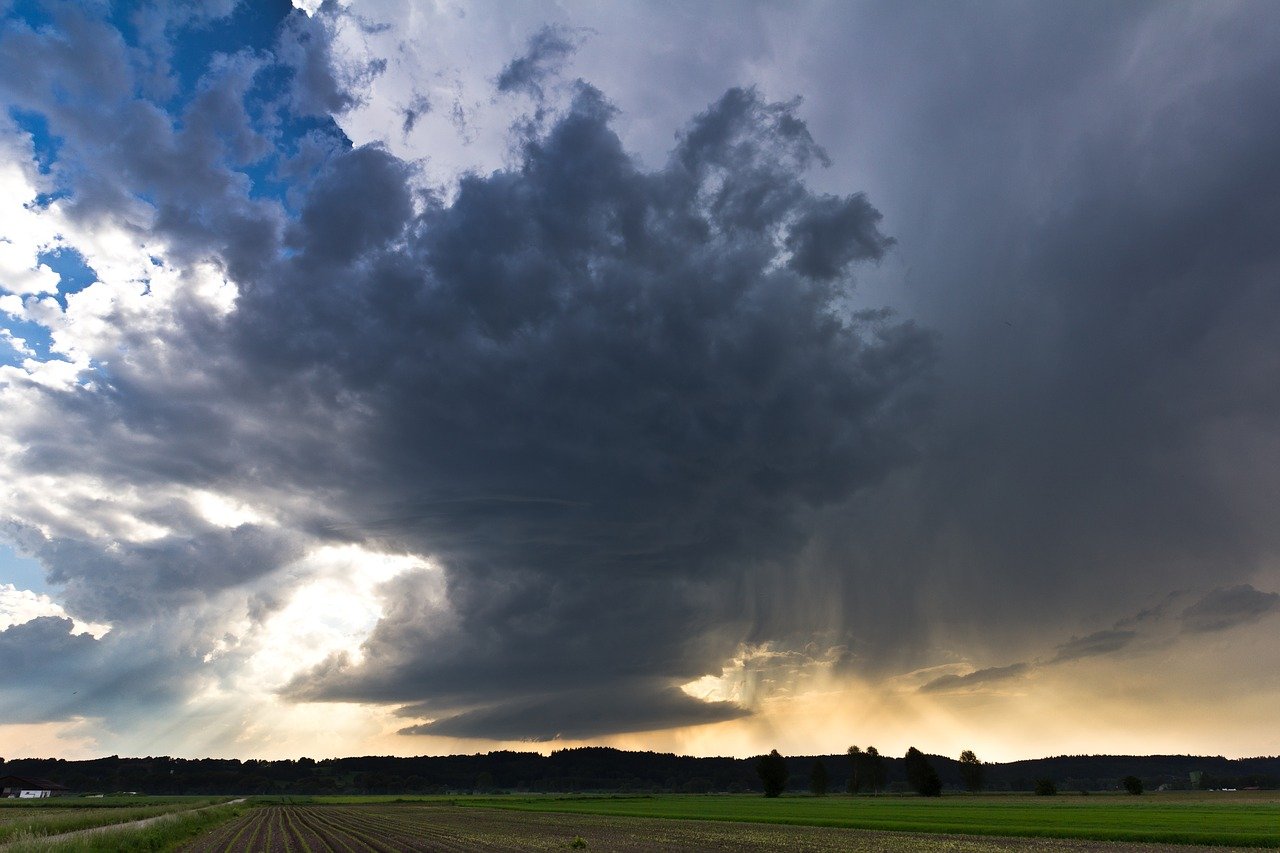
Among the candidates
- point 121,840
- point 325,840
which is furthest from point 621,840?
point 121,840

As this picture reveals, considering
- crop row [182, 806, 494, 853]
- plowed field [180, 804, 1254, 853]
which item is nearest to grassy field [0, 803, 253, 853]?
crop row [182, 806, 494, 853]

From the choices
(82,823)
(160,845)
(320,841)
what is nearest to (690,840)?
(320,841)

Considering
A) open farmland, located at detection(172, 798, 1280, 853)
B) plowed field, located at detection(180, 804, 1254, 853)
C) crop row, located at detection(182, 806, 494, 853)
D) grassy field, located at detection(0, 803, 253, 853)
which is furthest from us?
crop row, located at detection(182, 806, 494, 853)

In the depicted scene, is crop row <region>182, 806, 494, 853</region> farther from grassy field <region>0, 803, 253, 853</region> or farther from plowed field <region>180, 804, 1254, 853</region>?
grassy field <region>0, 803, 253, 853</region>

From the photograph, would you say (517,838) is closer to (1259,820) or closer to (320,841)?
(320,841)

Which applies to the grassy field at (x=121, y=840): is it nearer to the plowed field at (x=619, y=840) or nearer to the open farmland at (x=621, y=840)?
the open farmland at (x=621, y=840)

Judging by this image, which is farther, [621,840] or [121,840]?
[621,840]

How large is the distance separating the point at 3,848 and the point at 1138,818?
10037 cm

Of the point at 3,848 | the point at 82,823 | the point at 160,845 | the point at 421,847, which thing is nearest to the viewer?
the point at 3,848

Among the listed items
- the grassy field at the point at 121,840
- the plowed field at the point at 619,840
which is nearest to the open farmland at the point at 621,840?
the plowed field at the point at 619,840

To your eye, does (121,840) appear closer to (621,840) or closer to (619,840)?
(619,840)

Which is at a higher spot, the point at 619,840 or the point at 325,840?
the point at 619,840

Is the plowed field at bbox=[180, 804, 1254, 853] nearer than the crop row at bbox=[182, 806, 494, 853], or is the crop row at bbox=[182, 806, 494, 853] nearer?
the plowed field at bbox=[180, 804, 1254, 853]

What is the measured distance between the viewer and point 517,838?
63250 millimetres
